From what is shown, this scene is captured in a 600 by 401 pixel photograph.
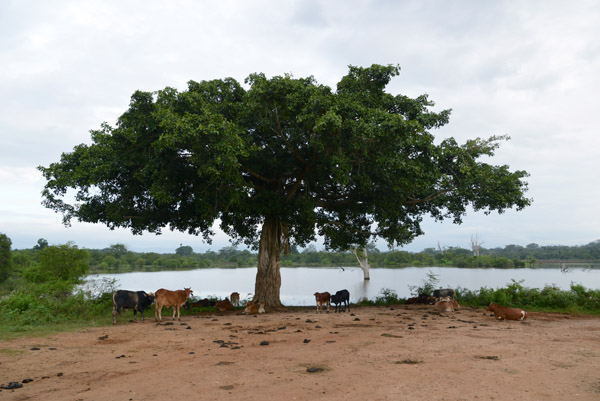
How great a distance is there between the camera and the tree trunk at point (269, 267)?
15.8 m

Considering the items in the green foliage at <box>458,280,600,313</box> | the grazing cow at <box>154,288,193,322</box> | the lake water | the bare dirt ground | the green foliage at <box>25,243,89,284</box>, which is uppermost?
the green foliage at <box>25,243,89,284</box>

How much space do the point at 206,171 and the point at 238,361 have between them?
6.01 m

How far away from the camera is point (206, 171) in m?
11.1

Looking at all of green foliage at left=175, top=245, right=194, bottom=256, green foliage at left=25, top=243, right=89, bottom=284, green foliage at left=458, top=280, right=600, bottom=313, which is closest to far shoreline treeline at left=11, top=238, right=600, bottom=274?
green foliage at left=175, top=245, right=194, bottom=256

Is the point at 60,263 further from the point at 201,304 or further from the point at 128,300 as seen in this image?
the point at 128,300

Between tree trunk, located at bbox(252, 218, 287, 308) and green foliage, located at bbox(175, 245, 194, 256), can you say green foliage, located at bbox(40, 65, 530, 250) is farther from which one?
green foliage, located at bbox(175, 245, 194, 256)

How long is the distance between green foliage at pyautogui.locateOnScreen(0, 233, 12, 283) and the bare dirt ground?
3939 cm

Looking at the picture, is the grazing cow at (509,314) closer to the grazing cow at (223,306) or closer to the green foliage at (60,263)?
the grazing cow at (223,306)

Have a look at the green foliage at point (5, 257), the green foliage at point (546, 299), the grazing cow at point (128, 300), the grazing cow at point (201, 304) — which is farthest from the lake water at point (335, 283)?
the green foliage at point (5, 257)

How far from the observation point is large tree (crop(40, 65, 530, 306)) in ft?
37.4

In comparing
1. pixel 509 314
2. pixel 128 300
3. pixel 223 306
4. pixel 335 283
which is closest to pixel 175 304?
pixel 128 300

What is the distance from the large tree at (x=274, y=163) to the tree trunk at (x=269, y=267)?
0.14 ft

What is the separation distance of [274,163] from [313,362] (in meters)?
9.48

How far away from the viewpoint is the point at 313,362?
622cm
